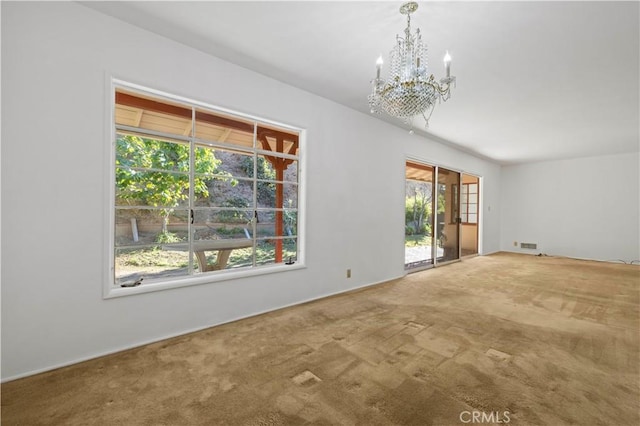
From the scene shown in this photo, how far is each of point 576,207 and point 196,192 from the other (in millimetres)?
9050

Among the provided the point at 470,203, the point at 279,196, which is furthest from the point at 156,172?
the point at 470,203

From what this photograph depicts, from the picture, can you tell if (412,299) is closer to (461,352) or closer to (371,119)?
(461,352)

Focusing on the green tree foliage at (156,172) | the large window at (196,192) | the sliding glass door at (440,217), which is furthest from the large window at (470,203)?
the green tree foliage at (156,172)

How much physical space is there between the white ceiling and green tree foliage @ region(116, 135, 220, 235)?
99 cm

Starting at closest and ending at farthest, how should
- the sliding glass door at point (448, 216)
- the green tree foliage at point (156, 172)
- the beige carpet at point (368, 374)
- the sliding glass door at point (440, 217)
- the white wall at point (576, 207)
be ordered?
the beige carpet at point (368, 374), the green tree foliage at point (156, 172), the sliding glass door at point (440, 217), the sliding glass door at point (448, 216), the white wall at point (576, 207)

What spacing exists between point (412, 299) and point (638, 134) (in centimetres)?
540

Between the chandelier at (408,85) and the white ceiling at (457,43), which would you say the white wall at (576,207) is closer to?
the white ceiling at (457,43)

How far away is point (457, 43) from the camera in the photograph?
2383 mm

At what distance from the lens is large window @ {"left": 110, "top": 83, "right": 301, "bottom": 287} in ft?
7.89

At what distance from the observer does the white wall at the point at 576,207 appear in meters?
6.41

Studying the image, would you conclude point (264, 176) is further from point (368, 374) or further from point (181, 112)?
point (368, 374)

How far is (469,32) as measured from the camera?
2.22m

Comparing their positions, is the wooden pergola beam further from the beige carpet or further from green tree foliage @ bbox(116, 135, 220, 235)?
the beige carpet

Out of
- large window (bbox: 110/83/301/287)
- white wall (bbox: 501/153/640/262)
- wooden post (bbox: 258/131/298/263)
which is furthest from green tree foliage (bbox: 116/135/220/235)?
white wall (bbox: 501/153/640/262)
